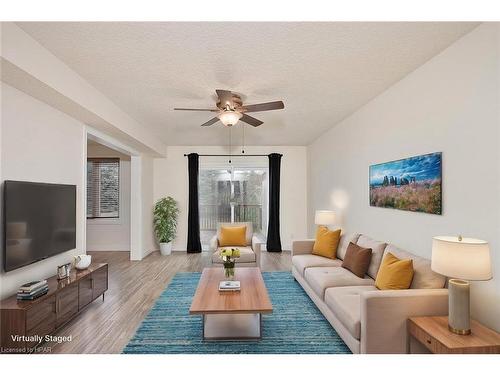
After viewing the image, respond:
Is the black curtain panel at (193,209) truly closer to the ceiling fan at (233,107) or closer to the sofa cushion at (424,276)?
the ceiling fan at (233,107)

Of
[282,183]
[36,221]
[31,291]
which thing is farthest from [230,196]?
[31,291]

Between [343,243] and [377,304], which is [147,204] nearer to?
[343,243]

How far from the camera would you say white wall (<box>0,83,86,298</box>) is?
2438 mm

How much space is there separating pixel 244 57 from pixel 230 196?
4.76m

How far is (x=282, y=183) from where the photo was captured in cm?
697

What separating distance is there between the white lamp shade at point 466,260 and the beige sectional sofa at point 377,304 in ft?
1.36

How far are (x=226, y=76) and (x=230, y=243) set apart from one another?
3170 millimetres

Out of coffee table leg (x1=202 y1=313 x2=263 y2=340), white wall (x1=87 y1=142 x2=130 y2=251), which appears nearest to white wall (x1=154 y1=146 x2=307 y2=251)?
white wall (x1=87 y1=142 x2=130 y2=251)

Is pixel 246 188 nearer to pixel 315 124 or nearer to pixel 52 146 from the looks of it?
pixel 315 124

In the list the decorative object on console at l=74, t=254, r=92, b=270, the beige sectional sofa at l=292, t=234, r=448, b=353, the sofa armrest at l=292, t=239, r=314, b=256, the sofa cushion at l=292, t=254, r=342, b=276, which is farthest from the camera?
the sofa armrest at l=292, t=239, r=314, b=256

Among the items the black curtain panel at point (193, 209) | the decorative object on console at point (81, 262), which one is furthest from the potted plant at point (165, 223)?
the decorative object on console at point (81, 262)

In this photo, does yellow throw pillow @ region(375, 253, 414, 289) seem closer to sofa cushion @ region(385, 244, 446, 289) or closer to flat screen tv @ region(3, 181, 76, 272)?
sofa cushion @ region(385, 244, 446, 289)

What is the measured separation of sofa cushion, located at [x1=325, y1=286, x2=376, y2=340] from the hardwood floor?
1.98m

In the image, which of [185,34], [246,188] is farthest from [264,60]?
[246,188]
